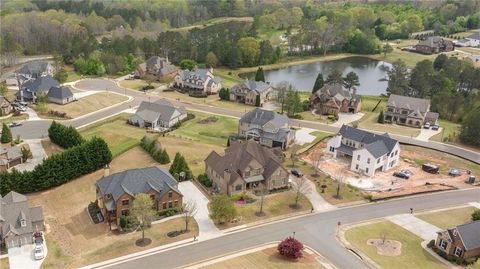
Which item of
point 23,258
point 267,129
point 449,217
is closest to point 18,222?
point 23,258

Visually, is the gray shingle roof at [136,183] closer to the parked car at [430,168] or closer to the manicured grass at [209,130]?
the manicured grass at [209,130]

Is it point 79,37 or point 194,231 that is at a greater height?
point 79,37

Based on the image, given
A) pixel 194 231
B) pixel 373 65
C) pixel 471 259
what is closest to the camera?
pixel 471 259

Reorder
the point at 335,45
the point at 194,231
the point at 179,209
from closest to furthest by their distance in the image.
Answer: the point at 194,231, the point at 179,209, the point at 335,45

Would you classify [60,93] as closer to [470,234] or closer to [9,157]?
[9,157]

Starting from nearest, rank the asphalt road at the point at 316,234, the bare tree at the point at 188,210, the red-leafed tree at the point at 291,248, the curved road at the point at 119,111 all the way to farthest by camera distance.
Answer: the red-leafed tree at the point at 291,248 < the asphalt road at the point at 316,234 < the bare tree at the point at 188,210 < the curved road at the point at 119,111

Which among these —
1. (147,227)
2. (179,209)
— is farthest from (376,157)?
(147,227)

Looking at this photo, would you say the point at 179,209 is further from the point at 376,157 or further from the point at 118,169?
the point at 376,157

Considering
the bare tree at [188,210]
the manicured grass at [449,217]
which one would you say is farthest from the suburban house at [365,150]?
the bare tree at [188,210]
